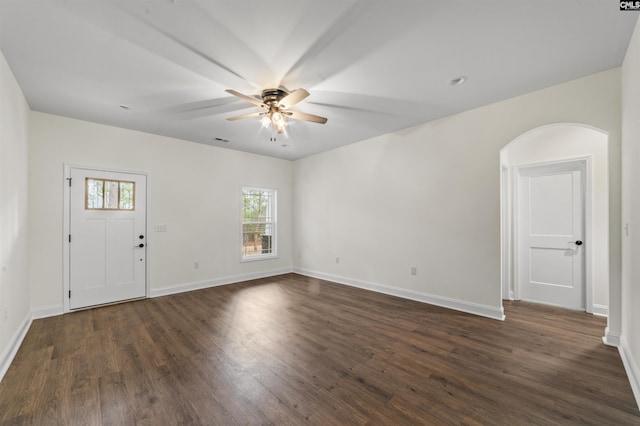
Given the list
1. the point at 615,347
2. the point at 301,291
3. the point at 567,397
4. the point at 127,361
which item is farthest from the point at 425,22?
the point at 301,291

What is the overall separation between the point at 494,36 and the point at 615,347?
3.25m

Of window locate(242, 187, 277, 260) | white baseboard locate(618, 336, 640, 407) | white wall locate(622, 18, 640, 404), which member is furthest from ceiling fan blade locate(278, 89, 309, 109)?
white baseboard locate(618, 336, 640, 407)

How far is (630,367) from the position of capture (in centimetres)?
220

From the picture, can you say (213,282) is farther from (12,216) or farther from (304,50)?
(304,50)

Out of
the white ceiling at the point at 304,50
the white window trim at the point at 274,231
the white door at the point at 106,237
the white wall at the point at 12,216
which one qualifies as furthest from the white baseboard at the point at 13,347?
the white window trim at the point at 274,231

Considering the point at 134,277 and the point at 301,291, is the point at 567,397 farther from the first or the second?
the point at 134,277

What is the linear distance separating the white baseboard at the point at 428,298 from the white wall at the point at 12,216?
4.50 metres

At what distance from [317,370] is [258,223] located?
4.31m

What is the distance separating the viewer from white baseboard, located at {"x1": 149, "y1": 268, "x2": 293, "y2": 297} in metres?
4.66

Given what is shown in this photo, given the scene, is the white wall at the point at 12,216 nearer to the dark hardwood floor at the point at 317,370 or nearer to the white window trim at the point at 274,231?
the dark hardwood floor at the point at 317,370

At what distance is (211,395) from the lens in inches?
79.2

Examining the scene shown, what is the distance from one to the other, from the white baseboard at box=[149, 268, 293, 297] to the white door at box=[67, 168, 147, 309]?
29cm

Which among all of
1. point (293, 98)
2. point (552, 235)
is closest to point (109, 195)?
point (293, 98)

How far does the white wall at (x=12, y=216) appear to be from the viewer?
7.91ft
